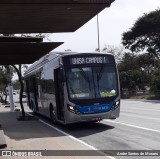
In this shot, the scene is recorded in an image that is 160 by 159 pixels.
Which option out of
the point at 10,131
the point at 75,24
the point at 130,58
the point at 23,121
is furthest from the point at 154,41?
the point at 75,24

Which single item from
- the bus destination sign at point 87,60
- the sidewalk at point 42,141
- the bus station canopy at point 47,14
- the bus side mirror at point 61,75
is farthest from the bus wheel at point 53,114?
the bus station canopy at point 47,14

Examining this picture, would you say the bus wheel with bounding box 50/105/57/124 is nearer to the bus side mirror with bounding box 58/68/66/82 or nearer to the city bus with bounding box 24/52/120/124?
the city bus with bounding box 24/52/120/124

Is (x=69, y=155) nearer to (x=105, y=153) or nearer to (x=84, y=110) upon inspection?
(x=105, y=153)

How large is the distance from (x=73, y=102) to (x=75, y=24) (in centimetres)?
531

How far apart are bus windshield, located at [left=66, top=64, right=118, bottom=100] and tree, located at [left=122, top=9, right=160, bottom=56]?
51.8m

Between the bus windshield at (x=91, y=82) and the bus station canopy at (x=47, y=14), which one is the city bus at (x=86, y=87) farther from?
the bus station canopy at (x=47, y=14)

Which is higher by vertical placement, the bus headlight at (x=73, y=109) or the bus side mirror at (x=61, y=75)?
the bus side mirror at (x=61, y=75)

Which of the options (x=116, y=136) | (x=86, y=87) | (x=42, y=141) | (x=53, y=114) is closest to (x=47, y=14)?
(x=42, y=141)

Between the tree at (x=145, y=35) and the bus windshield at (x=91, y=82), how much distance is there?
5182 centimetres

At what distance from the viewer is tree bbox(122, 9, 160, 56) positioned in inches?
2689

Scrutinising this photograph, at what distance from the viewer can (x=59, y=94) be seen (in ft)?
59.3

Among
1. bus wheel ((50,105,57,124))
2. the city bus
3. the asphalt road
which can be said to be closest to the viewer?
the asphalt road

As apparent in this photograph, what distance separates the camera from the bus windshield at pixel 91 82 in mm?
17031

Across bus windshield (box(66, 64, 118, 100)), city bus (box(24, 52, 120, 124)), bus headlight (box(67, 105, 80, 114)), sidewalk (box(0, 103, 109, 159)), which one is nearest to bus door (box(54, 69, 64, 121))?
city bus (box(24, 52, 120, 124))
